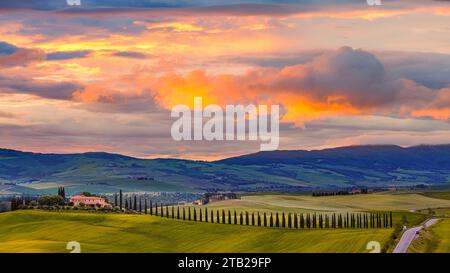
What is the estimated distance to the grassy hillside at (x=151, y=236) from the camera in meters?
129

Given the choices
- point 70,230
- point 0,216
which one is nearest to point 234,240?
point 70,230

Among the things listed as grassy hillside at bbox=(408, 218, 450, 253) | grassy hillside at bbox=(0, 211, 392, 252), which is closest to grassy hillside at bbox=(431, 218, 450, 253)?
grassy hillside at bbox=(408, 218, 450, 253)

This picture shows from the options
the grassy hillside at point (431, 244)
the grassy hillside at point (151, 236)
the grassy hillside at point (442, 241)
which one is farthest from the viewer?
the grassy hillside at point (151, 236)

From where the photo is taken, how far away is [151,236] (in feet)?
533

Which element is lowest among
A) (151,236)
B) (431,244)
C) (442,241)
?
(151,236)

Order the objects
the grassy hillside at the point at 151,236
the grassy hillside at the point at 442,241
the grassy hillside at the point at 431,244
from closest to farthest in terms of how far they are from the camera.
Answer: the grassy hillside at the point at 431,244 < the grassy hillside at the point at 442,241 < the grassy hillside at the point at 151,236

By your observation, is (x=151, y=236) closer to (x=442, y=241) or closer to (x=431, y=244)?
(x=442, y=241)

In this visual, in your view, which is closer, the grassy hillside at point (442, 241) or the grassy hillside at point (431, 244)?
the grassy hillside at point (431, 244)

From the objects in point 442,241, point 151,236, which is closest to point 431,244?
point 442,241

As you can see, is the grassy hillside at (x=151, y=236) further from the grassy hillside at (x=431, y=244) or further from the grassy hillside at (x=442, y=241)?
the grassy hillside at (x=442, y=241)

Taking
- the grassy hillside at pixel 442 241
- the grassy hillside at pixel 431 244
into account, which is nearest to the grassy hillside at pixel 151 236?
the grassy hillside at pixel 431 244
